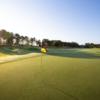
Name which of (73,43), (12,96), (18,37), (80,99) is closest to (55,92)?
(80,99)

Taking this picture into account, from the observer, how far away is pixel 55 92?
279 inches

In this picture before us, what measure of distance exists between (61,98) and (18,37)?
305 feet

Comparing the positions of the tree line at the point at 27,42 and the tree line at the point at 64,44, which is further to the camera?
the tree line at the point at 64,44

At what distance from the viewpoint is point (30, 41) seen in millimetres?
112812

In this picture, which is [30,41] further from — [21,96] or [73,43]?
[21,96]

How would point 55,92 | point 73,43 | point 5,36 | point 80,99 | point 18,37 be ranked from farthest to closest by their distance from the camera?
point 73,43, point 18,37, point 5,36, point 55,92, point 80,99

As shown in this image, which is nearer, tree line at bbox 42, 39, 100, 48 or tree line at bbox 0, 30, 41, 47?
tree line at bbox 0, 30, 41, 47

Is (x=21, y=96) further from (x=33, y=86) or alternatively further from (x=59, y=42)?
(x=59, y=42)

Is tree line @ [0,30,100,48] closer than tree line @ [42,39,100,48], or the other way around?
tree line @ [0,30,100,48]

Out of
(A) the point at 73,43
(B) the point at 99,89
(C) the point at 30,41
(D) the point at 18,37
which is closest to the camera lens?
(B) the point at 99,89

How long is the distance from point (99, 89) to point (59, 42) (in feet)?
365

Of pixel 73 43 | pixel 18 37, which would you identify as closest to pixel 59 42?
pixel 73 43

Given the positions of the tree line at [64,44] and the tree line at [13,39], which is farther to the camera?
the tree line at [64,44]

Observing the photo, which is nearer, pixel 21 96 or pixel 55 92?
pixel 21 96
